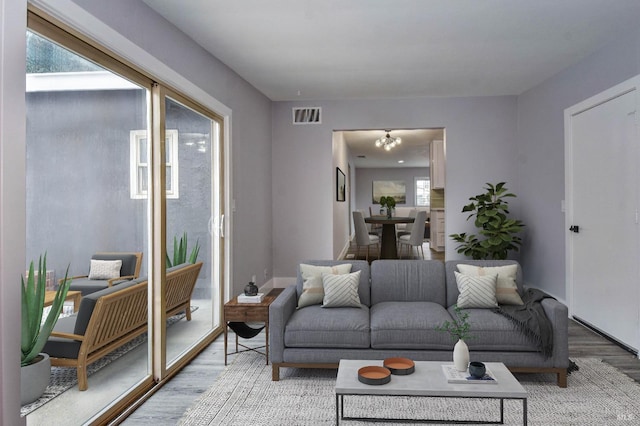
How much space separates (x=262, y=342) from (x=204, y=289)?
678 millimetres

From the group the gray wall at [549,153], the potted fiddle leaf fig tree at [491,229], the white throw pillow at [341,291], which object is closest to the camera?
the white throw pillow at [341,291]

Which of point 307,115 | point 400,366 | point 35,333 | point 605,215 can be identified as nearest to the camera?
point 35,333

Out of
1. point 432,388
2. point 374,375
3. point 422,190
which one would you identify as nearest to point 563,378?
point 432,388

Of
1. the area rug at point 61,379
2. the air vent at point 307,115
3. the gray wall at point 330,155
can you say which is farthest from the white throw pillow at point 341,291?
the air vent at point 307,115

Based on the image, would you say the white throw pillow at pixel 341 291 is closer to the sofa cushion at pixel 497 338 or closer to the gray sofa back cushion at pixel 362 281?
the gray sofa back cushion at pixel 362 281

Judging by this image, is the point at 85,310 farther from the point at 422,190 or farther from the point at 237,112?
the point at 422,190

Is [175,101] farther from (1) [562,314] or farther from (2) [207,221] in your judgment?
(1) [562,314]

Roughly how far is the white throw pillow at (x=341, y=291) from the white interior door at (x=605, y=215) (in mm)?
2228

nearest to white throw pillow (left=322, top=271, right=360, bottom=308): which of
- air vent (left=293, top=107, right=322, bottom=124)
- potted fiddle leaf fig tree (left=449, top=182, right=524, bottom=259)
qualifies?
potted fiddle leaf fig tree (left=449, top=182, right=524, bottom=259)

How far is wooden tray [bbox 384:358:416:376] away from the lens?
7.54ft

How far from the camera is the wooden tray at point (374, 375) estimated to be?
2.16 metres

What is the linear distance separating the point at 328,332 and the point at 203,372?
3.29 ft

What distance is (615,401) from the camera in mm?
2719

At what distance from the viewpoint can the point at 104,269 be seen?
8.46 feet
